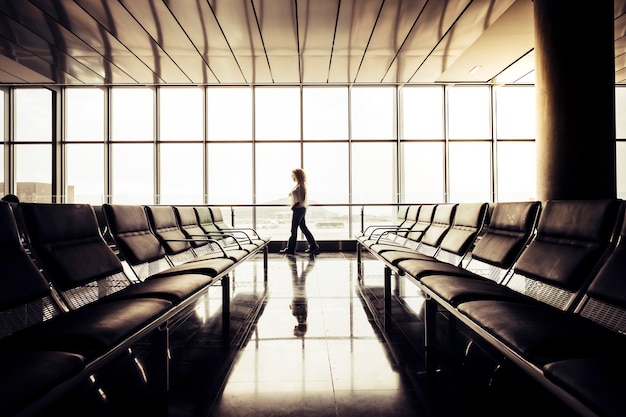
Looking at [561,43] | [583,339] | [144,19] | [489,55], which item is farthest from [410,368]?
[489,55]

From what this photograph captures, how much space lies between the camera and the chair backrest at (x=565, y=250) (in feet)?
4.51

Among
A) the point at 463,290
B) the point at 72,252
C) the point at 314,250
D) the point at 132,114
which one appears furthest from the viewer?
the point at 132,114

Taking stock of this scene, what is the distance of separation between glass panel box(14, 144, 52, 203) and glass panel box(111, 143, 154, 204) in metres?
1.49

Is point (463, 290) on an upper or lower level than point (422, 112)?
lower

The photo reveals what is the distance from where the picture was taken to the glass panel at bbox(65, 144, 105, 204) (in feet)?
22.8

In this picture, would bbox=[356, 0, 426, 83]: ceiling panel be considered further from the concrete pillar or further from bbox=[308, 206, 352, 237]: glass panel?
bbox=[308, 206, 352, 237]: glass panel

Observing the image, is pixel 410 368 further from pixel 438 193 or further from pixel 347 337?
pixel 438 193

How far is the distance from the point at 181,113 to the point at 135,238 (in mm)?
5440

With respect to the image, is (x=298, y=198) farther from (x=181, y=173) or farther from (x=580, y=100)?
(x=580, y=100)

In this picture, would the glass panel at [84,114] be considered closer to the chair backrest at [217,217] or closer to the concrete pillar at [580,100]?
the chair backrest at [217,217]

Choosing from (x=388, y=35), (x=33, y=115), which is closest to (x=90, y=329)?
(x=388, y=35)

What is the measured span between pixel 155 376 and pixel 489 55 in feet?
21.4

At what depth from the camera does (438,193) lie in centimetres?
693

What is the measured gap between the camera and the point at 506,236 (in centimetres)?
207
